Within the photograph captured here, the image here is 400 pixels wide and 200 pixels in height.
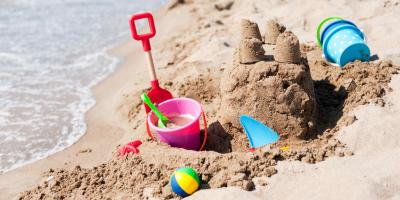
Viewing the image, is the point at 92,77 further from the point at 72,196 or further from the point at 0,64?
the point at 72,196

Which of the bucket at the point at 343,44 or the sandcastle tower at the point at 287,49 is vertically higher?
the sandcastle tower at the point at 287,49

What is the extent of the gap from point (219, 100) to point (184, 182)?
4.23 feet

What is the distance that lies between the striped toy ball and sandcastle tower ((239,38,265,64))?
3.26 feet

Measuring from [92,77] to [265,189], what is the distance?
3.57m

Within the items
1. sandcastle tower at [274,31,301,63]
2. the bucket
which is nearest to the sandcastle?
sandcastle tower at [274,31,301,63]

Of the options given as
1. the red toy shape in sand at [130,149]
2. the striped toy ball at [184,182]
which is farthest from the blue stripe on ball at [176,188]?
the red toy shape in sand at [130,149]

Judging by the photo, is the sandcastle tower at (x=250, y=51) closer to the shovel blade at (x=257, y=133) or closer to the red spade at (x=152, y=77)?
the shovel blade at (x=257, y=133)

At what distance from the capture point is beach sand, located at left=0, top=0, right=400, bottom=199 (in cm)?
285

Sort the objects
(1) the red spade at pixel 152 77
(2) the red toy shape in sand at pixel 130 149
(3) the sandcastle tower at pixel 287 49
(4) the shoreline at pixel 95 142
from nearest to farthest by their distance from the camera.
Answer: (3) the sandcastle tower at pixel 287 49
(2) the red toy shape in sand at pixel 130 149
(4) the shoreline at pixel 95 142
(1) the red spade at pixel 152 77

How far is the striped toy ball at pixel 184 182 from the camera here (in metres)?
2.86

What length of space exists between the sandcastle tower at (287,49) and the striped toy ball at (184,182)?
113 cm

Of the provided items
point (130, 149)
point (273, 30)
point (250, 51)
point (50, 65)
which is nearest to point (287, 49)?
point (250, 51)

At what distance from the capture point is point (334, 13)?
5.68m

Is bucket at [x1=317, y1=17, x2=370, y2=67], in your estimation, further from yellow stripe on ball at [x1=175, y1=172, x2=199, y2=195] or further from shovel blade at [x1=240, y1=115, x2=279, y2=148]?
yellow stripe on ball at [x1=175, y1=172, x2=199, y2=195]
